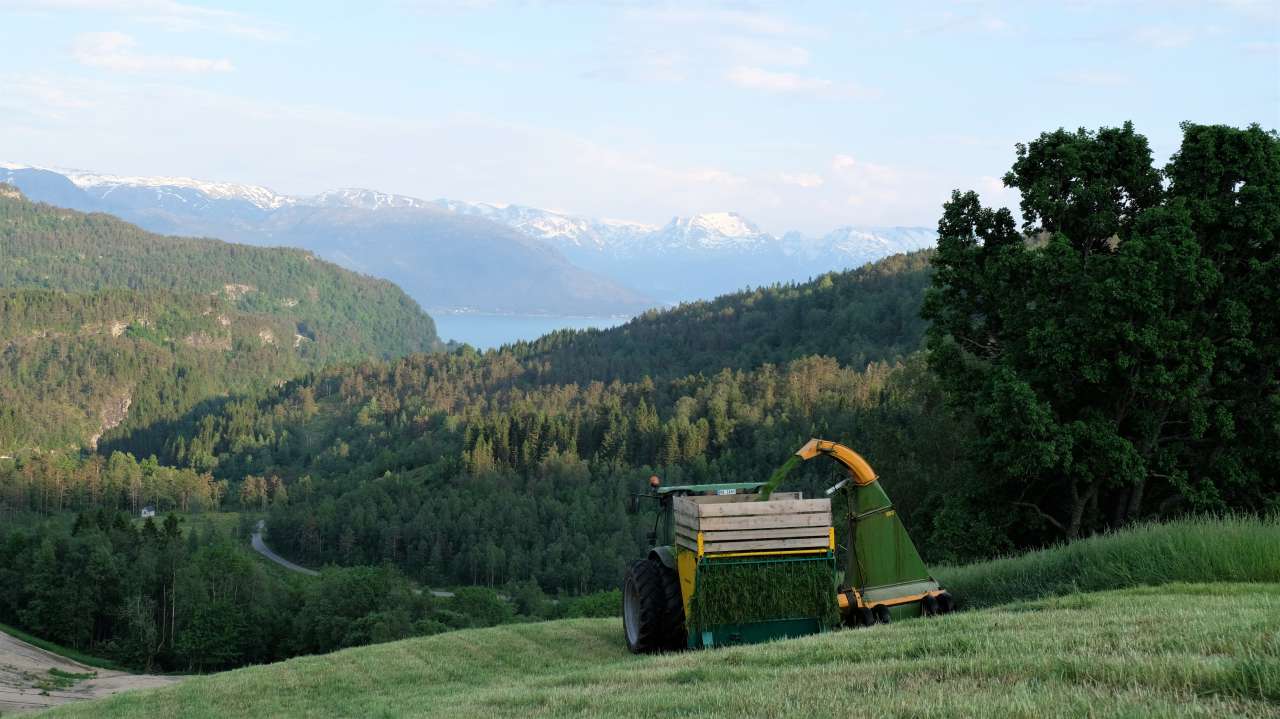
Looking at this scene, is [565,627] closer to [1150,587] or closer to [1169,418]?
[1150,587]

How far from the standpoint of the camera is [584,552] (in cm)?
10844

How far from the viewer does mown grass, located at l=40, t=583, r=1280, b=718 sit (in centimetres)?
616

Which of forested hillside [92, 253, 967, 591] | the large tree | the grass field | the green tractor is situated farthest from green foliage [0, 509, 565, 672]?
the green tractor

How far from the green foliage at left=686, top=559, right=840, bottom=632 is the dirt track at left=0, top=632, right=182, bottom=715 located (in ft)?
102

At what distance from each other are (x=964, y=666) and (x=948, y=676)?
259mm

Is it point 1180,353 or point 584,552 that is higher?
point 1180,353

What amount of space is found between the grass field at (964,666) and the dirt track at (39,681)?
26176 mm

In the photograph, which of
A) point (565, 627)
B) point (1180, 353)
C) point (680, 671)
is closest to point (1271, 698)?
point (680, 671)

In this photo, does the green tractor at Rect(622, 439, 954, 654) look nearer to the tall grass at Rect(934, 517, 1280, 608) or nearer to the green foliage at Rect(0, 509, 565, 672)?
the tall grass at Rect(934, 517, 1280, 608)

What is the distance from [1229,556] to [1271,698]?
7.23 meters

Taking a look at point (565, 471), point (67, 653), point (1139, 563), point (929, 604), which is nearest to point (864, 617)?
point (929, 604)

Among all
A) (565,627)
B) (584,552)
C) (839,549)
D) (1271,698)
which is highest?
(1271,698)

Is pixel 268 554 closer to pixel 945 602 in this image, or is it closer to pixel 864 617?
pixel 864 617

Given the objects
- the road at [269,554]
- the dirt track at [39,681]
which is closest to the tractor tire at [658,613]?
the dirt track at [39,681]
